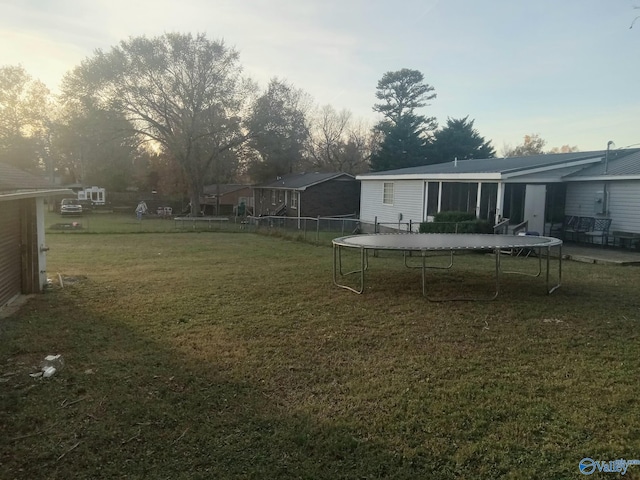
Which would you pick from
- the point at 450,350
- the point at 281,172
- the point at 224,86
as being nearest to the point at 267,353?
the point at 450,350

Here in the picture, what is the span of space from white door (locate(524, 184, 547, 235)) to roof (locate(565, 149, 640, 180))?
1.16 meters

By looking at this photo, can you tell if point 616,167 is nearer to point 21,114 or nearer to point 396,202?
point 396,202

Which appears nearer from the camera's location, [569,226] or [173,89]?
[569,226]

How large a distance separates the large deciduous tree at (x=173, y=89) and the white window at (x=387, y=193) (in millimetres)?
16536

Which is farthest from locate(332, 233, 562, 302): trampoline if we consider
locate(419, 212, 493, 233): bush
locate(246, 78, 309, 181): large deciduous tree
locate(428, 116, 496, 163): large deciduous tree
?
locate(428, 116, 496, 163): large deciduous tree

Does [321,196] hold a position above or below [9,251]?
above

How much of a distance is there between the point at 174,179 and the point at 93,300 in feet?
123

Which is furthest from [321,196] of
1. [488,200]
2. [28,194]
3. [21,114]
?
[21,114]

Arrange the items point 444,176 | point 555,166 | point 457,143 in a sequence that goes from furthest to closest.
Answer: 1. point 457,143
2. point 444,176
3. point 555,166

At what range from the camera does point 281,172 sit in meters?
40.7

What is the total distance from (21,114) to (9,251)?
4696 cm

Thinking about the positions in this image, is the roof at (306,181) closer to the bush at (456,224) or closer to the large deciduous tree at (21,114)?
the bush at (456,224)

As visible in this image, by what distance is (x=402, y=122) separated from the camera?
3850cm

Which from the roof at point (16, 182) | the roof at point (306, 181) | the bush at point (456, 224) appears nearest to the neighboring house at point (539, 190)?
the bush at point (456, 224)
